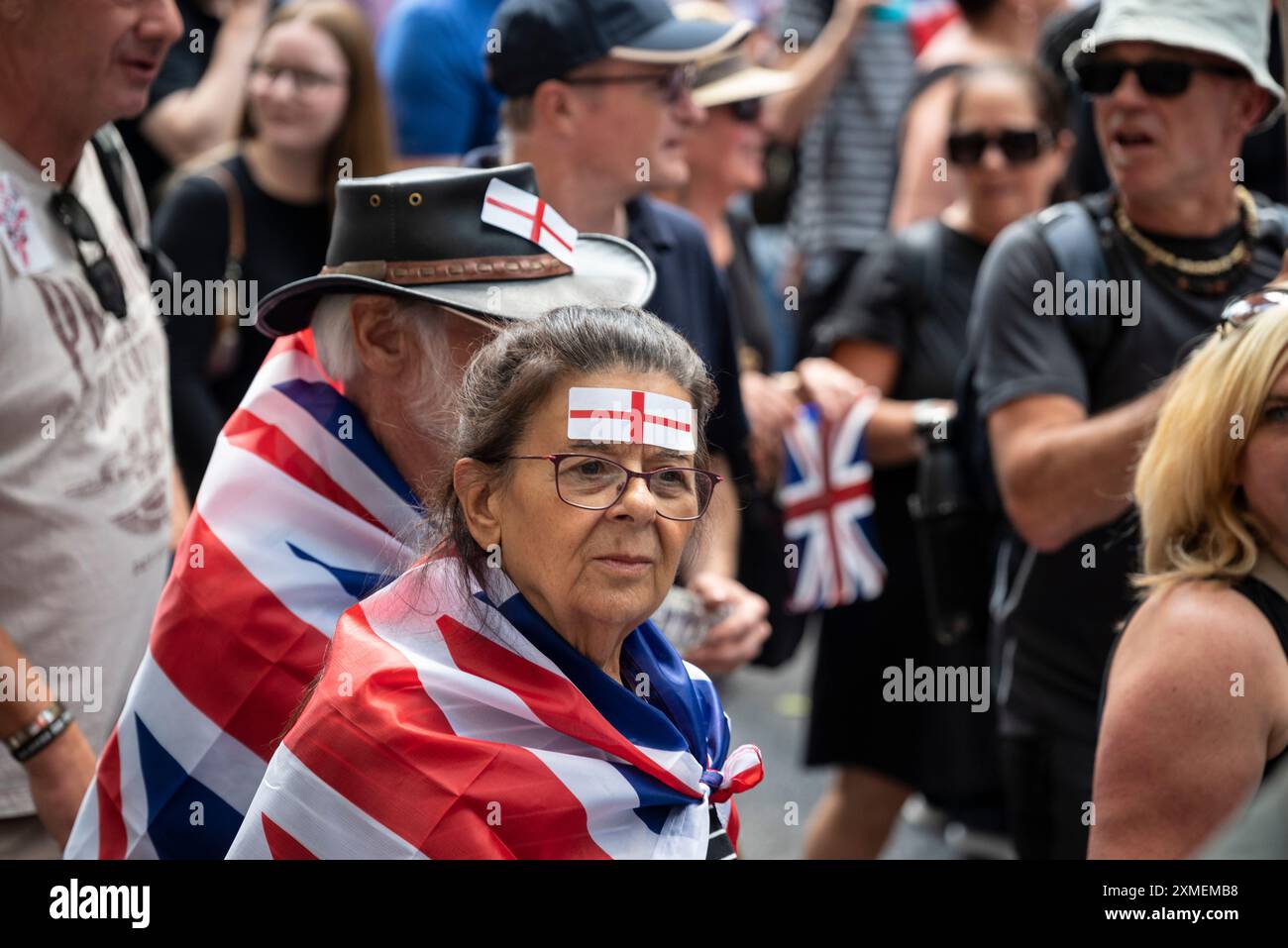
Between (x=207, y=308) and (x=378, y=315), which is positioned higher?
(x=207, y=308)

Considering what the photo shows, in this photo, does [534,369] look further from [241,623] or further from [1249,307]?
[1249,307]

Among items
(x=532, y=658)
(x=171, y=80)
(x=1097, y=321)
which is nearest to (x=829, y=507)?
(x=1097, y=321)

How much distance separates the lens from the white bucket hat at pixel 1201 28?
340cm

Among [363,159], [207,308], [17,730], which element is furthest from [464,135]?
[17,730]

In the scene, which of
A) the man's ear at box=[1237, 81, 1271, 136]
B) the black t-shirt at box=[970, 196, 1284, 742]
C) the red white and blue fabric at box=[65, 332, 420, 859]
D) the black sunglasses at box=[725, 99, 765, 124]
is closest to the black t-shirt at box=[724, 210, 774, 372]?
the black sunglasses at box=[725, 99, 765, 124]

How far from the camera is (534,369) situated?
2.10 meters

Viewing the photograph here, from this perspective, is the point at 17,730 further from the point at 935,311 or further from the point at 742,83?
the point at 742,83

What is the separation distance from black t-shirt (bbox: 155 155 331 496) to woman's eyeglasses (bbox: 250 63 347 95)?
26 cm

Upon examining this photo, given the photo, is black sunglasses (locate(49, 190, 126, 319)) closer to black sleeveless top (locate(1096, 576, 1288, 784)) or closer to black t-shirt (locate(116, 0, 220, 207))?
black sleeveless top (locate(1096, 576, 1288, 784))

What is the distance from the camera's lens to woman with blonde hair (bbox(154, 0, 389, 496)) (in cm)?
424

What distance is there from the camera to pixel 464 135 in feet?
16.7

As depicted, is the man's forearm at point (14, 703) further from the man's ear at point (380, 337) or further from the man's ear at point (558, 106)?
the man's ear at point (558, 106)

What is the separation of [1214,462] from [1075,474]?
74cm
